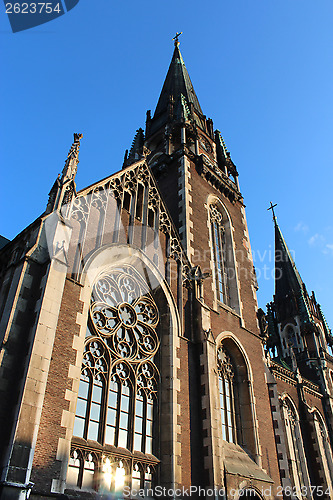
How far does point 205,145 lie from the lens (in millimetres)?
26562

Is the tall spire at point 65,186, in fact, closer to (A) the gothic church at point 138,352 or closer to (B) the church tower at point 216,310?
(A) the gothic church at point 138,352

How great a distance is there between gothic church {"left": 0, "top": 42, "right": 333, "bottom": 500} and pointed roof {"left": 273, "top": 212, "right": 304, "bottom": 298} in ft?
65.6

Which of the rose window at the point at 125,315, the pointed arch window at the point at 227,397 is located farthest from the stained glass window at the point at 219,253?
the rose window at the point at 125,315

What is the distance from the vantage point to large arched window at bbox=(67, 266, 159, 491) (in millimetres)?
10562

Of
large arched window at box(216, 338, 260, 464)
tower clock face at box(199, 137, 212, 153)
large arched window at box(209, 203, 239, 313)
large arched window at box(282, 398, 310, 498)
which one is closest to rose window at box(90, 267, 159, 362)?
large arched window at box(216, 338, 260, 464)

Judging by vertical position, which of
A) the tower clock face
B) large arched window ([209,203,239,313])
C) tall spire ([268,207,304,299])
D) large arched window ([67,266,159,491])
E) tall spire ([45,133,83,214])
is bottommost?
large arched window ([67,266,159,491])

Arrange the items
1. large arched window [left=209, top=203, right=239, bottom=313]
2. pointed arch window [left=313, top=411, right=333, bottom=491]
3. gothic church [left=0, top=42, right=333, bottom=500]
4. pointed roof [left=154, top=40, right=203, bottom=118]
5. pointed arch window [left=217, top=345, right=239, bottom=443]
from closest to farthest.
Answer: gothic church [left=0, top=42, right=333, bottom=500] → pointed arch window [left=217, top=345, right=239, bottom=443] → large arched window [left=209, top=203, right=239, bottom=313] → pointed arch window [left=313, top=411, right=333, bottom=491] → pointed roof [left=154, top=40, right=203, bottom=118]

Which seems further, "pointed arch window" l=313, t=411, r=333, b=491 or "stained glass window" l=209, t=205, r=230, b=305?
"pointed arch window" l=313, t=411, r=333, b=491

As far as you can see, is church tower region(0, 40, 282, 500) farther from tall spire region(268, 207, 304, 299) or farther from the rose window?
tall spire region(268, 207, 304, 299)

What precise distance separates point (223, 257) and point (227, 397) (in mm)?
6972

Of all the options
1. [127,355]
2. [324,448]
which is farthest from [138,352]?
[324,448]

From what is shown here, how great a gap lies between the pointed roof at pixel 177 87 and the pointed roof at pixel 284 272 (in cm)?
1947

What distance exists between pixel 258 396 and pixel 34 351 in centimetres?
1081

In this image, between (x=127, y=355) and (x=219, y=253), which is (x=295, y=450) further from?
(x=127, y=355)
